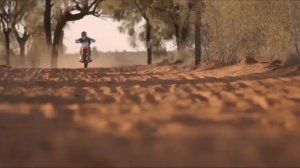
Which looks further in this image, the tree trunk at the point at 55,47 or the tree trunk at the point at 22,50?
the tree trunk at the point at 22,50

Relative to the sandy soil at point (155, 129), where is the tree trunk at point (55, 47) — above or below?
above

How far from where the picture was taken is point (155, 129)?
538 centimetres

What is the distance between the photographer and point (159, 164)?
4.23 meters

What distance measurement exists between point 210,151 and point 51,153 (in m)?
1.22

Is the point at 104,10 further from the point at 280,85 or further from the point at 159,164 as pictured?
the point at 159,164

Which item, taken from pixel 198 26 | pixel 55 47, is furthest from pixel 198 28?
pixel 55 47

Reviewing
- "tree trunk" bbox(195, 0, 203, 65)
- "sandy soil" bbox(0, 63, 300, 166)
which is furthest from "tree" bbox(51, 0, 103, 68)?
"sandy soil" bbox(0, 63, 300, 166)

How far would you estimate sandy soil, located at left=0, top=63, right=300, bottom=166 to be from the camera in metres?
4.44

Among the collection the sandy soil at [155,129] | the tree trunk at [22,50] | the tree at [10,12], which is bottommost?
the sandy soil at [155,129]

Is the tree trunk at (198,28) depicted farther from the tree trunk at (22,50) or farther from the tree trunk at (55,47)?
the tree trunk at (22,50)

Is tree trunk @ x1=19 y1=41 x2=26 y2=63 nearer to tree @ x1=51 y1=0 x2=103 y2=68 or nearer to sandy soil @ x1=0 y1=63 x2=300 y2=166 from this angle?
tree @ x1=51 y1=0 x2=103 y2=68

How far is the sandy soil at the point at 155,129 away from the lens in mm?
4438

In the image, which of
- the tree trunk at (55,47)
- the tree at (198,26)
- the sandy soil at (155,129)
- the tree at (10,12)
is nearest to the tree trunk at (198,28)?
the tree at (198,26)

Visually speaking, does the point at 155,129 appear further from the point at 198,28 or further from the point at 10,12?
the point at 10,12
